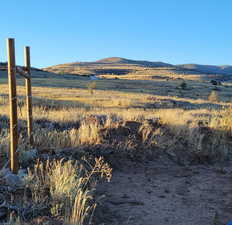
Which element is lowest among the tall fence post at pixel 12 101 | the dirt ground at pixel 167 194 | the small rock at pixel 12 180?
the dirt ground at pixel 167 194

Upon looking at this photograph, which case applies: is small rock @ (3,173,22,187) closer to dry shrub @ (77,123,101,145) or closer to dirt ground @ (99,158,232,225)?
dirt ground @ (99,158,232,225)

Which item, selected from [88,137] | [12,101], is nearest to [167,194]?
[88,137]

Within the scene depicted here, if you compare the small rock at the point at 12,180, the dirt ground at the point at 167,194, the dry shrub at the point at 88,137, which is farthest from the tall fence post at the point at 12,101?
the dry shrub at the point at 88,137

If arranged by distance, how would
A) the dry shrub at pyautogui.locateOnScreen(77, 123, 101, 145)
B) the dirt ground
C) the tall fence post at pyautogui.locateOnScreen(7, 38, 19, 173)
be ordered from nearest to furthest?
the dirt ground < the tall fence post at pyautogui.locateOnScreen(7, 38, 19, 173) < the dry shrub at pyautogui.locateOnScreen(77, 123, 101, 145)

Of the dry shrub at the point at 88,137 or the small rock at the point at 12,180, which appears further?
the dry shrub at the point at 88,137

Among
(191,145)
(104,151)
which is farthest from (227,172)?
(104,151)

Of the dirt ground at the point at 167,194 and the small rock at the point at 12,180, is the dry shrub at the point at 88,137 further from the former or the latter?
the small rock at the point at 12,180

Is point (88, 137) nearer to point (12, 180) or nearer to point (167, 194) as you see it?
point (167, 194)

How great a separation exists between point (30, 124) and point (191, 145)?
4519mm

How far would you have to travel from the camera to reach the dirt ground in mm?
4418

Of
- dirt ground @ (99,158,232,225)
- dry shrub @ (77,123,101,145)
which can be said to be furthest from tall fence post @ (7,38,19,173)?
dry shrub @ (77,123,101,145)

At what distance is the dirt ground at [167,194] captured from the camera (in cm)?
442

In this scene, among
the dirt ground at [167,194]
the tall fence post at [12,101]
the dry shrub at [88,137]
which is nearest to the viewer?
the dirt ground at [167,194]

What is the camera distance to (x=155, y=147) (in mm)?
7812
